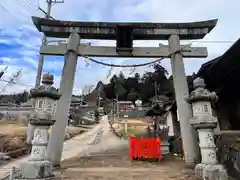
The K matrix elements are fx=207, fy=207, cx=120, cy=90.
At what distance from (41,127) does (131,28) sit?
4.60 m

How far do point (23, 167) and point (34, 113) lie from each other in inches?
53.4

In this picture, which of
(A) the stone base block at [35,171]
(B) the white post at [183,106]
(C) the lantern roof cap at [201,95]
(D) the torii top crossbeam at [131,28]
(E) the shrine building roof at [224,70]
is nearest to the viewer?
(A) the stone base block at [35,171]

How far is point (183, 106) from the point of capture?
696 centimetres

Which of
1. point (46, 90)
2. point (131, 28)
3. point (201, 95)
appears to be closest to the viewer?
point (201, 95)

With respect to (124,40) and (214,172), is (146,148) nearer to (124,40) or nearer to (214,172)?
(214,172)

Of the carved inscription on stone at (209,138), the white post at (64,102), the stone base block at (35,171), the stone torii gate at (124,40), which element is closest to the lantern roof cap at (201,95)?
the carved inscription on stone at (209,138)

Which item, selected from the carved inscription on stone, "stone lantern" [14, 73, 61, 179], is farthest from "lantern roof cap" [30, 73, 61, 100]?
the carved inscription on stone

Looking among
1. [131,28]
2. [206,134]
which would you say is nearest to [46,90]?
[131,28]

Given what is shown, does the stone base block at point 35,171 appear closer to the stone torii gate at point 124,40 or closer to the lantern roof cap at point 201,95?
the stone torii gate at point 124,40

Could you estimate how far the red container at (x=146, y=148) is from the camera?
30.5ft

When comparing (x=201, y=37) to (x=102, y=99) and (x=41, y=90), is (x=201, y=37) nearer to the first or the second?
(x=41, y=90)

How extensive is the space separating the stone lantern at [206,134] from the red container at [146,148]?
13.4 ft

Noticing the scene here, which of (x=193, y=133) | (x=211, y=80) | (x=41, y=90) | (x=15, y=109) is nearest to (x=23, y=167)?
(x=41, y=90)

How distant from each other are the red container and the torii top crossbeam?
15.2 feet
